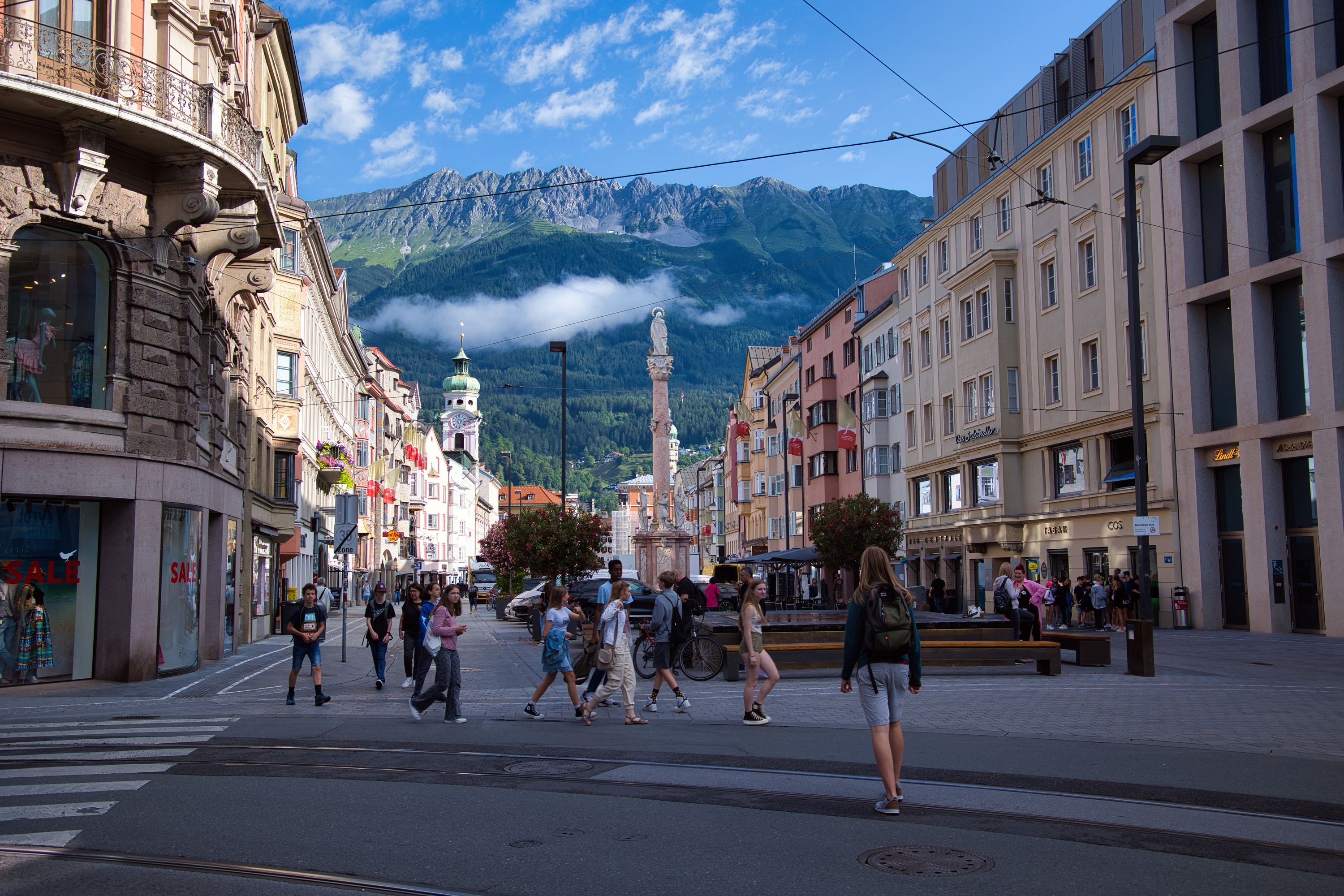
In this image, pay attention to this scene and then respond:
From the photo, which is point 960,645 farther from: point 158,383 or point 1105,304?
point 1105,304

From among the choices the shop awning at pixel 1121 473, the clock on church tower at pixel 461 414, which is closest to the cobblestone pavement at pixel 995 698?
the shop awning at pixel 1121 473

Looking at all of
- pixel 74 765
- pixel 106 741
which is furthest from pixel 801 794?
pixel 106 741

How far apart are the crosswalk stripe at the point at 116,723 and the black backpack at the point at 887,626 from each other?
8872mm

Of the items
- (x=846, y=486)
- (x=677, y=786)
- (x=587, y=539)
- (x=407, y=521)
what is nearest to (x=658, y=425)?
(x=846, y=486)

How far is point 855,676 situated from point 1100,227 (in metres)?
31.8

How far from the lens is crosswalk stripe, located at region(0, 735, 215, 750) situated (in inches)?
467

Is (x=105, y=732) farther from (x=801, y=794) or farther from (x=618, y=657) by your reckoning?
(x=801, y=794)

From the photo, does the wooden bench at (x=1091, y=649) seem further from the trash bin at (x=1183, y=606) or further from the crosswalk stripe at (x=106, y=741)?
the crosswalk stripe at (x=106, y=741)

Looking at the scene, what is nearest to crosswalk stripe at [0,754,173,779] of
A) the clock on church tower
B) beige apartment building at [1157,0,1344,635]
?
beige apartment building at [1157,0,1344,635]

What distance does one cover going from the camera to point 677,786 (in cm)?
939

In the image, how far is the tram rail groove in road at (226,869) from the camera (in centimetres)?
623

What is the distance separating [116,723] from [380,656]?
20.2ft

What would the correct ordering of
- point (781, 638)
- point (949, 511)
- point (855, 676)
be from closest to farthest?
point (855, 676) < point (781, 638) < point (949, 511)

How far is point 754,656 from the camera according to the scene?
14.3 metres
